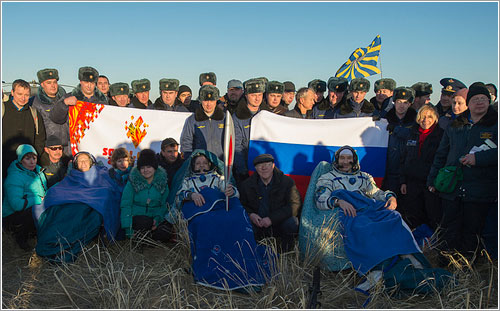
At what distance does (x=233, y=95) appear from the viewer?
736cm

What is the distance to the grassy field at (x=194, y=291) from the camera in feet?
12.3

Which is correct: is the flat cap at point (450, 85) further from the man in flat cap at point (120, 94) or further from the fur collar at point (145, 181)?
the man in flat cap at point (120, 94)

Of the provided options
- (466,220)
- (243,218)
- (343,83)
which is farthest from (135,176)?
(466,220)

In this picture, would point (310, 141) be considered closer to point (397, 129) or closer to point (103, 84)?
point (397, 129)

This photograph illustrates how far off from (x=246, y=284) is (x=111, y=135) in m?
3.82

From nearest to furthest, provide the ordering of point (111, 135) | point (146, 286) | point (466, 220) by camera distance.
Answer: point (146, 286) → point (466, 220) → point (111, 135)

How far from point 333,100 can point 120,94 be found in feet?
11.5

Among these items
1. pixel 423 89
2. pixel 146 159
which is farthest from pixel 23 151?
pixel 423 89

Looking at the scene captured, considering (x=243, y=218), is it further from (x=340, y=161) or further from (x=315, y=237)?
(x=340, y=161)

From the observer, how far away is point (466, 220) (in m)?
4.52

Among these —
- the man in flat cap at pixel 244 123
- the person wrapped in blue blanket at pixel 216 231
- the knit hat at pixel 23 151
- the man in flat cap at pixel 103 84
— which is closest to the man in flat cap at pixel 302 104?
the man in flat cap at pixel 244 123

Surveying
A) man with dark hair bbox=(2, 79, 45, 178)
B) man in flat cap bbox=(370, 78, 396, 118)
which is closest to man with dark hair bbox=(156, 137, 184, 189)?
man with dark hair bbox=(2, 79, 45, 178)

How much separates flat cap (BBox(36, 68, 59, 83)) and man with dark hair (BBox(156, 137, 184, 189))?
2.22 metres

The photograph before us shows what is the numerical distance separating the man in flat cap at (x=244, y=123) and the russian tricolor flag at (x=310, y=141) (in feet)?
0.30
